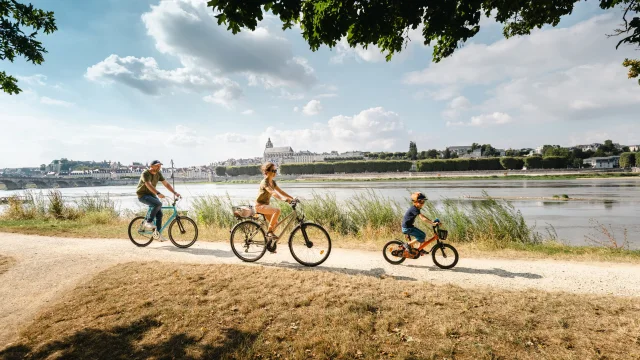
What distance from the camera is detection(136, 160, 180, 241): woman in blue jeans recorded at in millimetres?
8586

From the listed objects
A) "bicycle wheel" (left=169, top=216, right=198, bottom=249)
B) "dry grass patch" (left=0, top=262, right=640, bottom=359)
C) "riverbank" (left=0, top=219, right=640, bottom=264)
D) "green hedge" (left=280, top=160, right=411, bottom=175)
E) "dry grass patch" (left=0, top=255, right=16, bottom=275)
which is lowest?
"riverbank" (left=0, top=219, right=640, bottom=264)

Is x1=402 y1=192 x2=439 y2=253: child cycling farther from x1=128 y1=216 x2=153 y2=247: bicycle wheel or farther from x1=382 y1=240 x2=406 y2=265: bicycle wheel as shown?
x1=128 y1=216 x2=153 y2=247: bicycle wheel

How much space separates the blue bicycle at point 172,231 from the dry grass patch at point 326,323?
11.3ft

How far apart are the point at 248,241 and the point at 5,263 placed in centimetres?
568

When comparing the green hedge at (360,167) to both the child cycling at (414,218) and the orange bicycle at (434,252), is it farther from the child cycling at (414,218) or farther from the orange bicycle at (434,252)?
the child cycling at (414,218)

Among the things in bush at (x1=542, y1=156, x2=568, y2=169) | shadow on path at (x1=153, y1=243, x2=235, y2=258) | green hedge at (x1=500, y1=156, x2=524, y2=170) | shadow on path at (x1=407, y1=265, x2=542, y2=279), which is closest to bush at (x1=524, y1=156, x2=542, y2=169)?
bush at (x1=542, y1=156, x2=568, y2=169)

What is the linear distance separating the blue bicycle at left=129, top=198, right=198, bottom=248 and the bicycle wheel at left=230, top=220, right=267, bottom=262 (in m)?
2.40

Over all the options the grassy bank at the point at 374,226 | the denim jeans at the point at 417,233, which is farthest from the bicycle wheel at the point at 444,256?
the grassy bank at the point at 374,226

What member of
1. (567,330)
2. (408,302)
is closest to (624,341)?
(567,330)

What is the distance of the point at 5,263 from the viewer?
7469 mm

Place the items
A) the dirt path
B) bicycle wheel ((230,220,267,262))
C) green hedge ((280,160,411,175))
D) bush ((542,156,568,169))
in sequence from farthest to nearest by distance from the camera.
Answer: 1. green hedge ((280,160,411,175))
2. bush ((542,156,568,169))
3. bicycle wheel ((230,220,267,262))
4. the dirt path

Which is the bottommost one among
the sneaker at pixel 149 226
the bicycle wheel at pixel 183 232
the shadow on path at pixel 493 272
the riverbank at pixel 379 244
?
the riverbank at pixel 379 244

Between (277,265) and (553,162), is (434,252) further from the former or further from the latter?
(553,162)

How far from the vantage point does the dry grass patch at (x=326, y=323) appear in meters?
3.52
